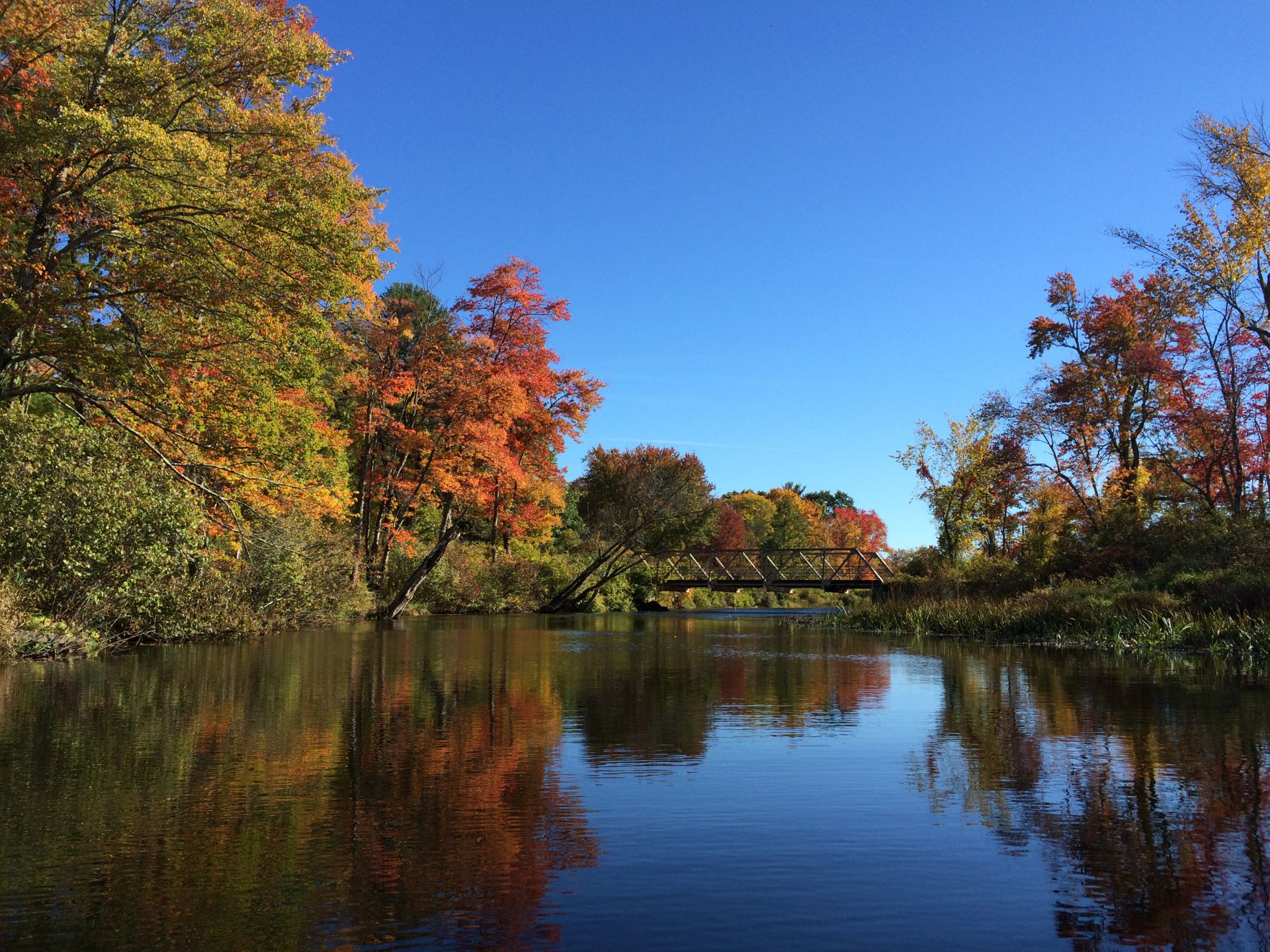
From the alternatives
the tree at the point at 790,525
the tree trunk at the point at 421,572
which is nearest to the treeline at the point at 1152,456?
the tree trunk at the point at 421,572

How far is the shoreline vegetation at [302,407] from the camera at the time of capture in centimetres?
1249

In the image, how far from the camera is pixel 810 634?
2245 centimetres

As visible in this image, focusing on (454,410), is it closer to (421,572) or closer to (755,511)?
(421,572)

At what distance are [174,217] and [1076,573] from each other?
2293cm

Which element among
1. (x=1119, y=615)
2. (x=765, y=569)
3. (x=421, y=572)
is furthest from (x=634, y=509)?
(x=1119, y=615)

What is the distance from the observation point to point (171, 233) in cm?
1368

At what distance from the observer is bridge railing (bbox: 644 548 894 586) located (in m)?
37.8

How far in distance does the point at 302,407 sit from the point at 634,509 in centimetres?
2792

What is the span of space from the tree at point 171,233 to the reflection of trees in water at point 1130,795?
9.80 meters

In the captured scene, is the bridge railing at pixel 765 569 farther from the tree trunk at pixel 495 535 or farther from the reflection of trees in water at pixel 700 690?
the reflection of trees in water at pixel 700 690

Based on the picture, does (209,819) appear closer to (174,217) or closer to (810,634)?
(174,217)

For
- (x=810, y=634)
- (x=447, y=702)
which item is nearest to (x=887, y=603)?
(x=810, y=634)

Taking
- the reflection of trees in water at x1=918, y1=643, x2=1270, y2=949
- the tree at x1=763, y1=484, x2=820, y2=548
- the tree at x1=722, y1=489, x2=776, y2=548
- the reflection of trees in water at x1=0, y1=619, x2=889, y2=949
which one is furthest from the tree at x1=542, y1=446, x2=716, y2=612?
the reflection of trees in water at x1=918, y1=643, x2=1270, y2=949

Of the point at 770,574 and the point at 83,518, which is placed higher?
the point at 83,518
